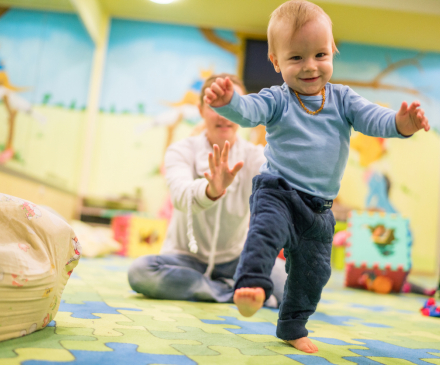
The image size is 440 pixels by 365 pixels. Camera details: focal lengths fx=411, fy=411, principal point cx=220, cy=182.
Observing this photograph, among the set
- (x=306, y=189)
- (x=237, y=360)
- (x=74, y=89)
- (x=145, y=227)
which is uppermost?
(x=74, y=89)

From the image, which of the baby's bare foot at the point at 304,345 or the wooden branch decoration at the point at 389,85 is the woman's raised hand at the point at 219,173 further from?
the wooden branch decoration at the point at 389,85

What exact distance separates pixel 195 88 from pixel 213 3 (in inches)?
31.7

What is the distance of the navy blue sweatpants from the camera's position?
0.71 metres

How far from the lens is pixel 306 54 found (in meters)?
0.82

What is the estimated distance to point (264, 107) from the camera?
2.64ft

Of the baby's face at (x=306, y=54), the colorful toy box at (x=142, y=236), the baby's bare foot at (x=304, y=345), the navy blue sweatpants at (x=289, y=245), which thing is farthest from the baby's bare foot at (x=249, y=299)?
the colorful toy box at (x=142, y=236)

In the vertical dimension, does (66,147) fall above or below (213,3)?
below

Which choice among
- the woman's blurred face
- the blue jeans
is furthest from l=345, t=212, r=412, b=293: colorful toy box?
the woman's blurred face

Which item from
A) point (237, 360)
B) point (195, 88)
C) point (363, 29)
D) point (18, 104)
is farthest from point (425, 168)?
point (237, 360)

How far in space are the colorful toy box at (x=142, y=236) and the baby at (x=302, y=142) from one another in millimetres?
2348

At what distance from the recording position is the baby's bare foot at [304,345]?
811mm

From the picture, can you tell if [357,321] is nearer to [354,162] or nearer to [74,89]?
[354,162]

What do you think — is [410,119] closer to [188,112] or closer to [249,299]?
[249,299]

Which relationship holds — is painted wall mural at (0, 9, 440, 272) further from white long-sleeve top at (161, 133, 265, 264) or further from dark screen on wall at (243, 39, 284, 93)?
white long-sleeve top at (161, 133, 265, 264)
